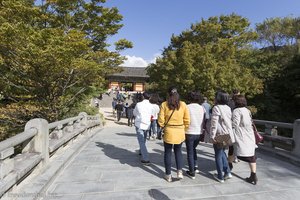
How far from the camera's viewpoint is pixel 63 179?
451 cm

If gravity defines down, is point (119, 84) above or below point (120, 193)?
above

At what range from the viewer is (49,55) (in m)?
8.64

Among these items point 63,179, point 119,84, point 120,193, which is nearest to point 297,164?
point 120,193

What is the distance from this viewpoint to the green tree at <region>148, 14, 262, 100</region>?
16109 millimetres

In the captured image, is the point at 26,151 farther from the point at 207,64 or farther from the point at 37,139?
the point at 207,64

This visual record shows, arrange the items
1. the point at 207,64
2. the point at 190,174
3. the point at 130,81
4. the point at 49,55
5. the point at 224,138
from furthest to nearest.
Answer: the point at 130,81, the point at 207,64, the point at 49,55, the point at 190,174, the point at 224,138

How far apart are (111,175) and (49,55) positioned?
5658 mm

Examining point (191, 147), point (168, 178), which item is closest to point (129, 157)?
point (168, 178)

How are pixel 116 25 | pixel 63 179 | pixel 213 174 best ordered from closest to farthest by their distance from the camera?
pixel 63 179, pixel 213 174, pixel 116 25

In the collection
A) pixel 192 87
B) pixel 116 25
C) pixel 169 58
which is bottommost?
pixel 192 87

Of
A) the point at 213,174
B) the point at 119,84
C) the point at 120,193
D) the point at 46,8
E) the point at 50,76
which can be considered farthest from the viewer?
the point at 119,84

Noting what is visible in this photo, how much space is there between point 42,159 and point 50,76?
5.99 m

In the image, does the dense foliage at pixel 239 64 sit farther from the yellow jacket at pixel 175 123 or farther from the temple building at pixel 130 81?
the temple building at pixel 130 81

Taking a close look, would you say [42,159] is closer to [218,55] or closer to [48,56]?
[48,56]
